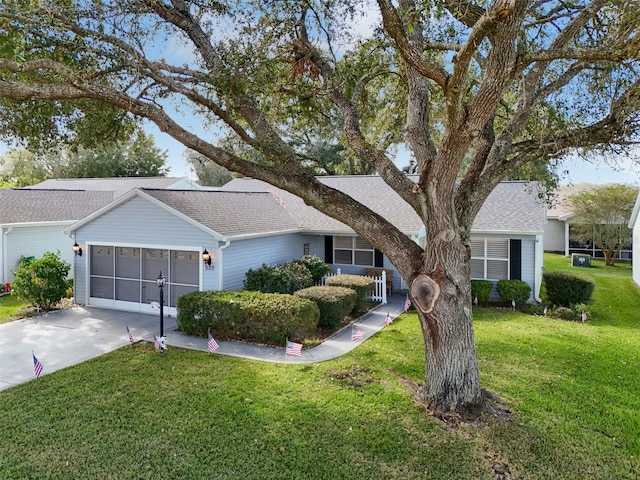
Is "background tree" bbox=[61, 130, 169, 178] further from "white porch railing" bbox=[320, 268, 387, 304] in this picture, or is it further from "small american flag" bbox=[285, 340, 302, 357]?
"small american flag" bbox=[285, 340, 302, 357]

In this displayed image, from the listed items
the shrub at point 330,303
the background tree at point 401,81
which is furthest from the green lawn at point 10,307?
the shrub at point 330,303

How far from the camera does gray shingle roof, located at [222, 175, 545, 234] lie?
14.7 meters

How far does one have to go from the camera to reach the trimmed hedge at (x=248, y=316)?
372 inches

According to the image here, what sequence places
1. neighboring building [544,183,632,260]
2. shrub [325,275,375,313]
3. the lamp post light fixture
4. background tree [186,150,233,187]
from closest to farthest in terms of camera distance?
the lamp post light fixture
shrub [325,275,375,313]
neighboring building [544,183,632,260]
background tree [186,150,233,187]

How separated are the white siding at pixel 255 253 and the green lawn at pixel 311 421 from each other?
3.51 meters

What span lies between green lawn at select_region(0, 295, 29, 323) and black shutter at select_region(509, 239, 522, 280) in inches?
610

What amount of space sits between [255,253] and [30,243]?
395 inches

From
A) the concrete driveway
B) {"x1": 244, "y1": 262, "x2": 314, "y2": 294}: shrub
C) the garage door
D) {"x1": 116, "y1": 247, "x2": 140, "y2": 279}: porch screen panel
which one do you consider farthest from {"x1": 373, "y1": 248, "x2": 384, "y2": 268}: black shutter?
{"x1": 116, "y1": 247, "x2": 140, "y2": 279}: porch screen panel

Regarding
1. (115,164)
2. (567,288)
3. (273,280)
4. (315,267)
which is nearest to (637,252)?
(567,288)

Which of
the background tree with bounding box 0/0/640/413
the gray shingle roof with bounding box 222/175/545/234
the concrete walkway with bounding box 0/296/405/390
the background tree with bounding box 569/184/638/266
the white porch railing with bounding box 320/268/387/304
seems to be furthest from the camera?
the background tree with bounding box 569/184/638/266

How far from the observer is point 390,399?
6504 millimetres

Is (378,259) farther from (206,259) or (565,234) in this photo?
(565,234)

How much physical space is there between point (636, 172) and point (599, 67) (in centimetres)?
190

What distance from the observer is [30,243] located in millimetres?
16766
